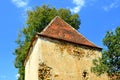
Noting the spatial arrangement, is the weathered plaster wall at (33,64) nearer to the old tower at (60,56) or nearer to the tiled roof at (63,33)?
the old tower at (60,56)

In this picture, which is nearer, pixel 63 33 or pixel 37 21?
pixel 63 33

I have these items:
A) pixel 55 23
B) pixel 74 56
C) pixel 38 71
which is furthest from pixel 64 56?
pixel 55 23

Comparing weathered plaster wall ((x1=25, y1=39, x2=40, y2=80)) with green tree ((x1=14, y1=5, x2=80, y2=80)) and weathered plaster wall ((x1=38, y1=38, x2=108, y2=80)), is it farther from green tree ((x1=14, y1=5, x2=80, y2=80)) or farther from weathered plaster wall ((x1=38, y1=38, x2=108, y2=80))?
green tree ((x1=14, y1=5, x2=80, y2=80))

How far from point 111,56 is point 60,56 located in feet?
15.8

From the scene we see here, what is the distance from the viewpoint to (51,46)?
17.0 meters

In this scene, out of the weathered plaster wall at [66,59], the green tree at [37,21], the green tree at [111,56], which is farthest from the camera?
the green tree at [37,21]

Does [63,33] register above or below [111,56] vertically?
above

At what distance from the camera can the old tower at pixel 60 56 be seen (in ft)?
53.6

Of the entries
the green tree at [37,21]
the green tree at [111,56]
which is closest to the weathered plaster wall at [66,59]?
the green tree at [111,56]

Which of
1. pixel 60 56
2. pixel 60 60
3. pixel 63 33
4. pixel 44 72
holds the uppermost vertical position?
pixel 63 33

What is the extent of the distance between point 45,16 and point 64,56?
989cm

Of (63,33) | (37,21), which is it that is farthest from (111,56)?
(37,21)

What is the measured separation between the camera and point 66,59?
17.1 metres

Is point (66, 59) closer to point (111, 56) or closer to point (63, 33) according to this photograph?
point (63, 33)
